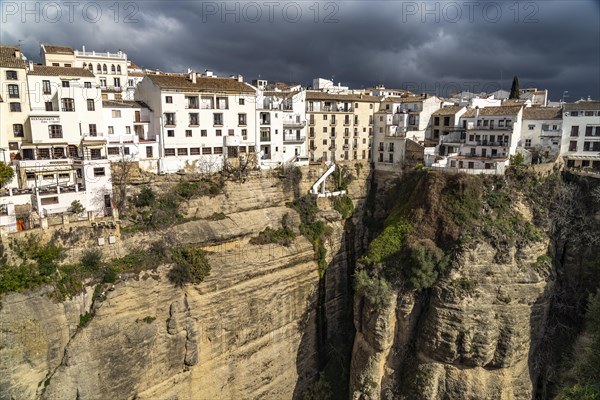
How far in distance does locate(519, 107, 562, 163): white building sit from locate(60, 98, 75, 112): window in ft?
101

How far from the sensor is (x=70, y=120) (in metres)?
24.7

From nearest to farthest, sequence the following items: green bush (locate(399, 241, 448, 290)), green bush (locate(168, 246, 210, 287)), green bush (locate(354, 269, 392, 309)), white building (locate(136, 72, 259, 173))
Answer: green bush (locate(168, 246, 210, 287)) < green bush (locate(399, 241, 448, 290)) < green bush (locate(354, 269, 392, 309)) < white building (locate(136, 72, 259, 173))

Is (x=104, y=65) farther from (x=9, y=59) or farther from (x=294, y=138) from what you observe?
(x=294, y=138)

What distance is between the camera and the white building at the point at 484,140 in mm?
28750

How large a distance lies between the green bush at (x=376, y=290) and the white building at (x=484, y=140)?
940 cm

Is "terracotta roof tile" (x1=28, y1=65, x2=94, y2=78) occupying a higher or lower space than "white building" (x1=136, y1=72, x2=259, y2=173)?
higher

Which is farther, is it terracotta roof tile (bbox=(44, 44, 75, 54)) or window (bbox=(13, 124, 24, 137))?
terracotta roof tile (bbox=(44, 44, 75, 54))

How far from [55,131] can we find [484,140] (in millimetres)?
28929

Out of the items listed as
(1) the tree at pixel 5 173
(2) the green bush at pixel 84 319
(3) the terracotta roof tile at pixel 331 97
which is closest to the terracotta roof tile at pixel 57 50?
(1) the tree at pixel 5 173

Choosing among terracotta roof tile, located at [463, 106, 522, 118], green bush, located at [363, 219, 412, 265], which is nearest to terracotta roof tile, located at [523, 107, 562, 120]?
terracotta roof tile, located at [463, 106, 522, 118]

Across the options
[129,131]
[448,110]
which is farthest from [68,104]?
[448,110]

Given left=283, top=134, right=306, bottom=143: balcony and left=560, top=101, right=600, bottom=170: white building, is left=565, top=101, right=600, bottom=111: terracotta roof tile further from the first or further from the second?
left=283, top=134, right=306, bottom=143: balcony

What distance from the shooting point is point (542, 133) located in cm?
3023

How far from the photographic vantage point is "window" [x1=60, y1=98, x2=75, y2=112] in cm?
2447
